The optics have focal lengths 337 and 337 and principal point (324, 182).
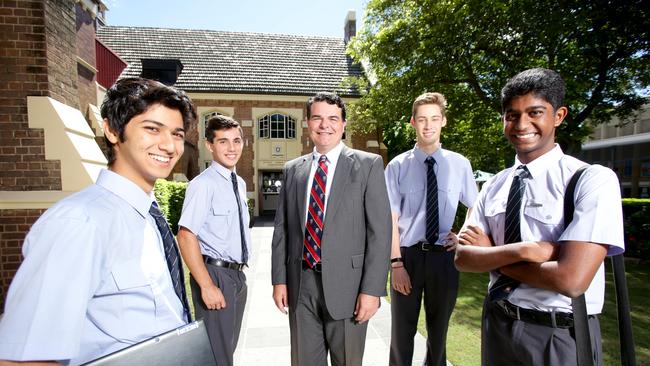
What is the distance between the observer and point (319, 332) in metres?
2.44

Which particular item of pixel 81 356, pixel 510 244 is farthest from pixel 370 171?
pixel 81 356

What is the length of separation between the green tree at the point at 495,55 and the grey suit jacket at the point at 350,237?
882 centimetres

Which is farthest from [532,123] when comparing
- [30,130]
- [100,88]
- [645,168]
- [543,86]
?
[645,168]

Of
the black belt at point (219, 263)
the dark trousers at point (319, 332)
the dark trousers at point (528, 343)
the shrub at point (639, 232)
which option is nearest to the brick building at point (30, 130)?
the black belt at point (219, 263)

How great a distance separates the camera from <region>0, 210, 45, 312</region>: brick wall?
14.0 ft

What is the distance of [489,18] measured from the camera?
385 inches

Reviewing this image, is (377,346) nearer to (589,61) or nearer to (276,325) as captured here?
(276,325)

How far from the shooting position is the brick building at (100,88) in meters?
4.23

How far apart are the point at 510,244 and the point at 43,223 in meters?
1.92

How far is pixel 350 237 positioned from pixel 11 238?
4.66 meters

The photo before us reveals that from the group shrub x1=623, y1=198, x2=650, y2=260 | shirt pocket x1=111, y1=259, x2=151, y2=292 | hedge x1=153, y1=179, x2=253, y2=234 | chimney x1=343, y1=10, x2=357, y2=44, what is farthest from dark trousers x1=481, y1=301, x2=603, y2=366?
chimney x1=343, y1=10, x2=357, y2=44

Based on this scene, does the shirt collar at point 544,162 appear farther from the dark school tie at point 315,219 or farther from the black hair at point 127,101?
the black hair at point 127,101

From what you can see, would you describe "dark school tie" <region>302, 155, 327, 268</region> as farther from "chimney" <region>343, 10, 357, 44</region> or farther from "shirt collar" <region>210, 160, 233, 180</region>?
"chimney" <region>343, 10, 357, 44</region>

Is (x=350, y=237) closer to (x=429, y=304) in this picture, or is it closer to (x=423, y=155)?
(x=429, y=304)
